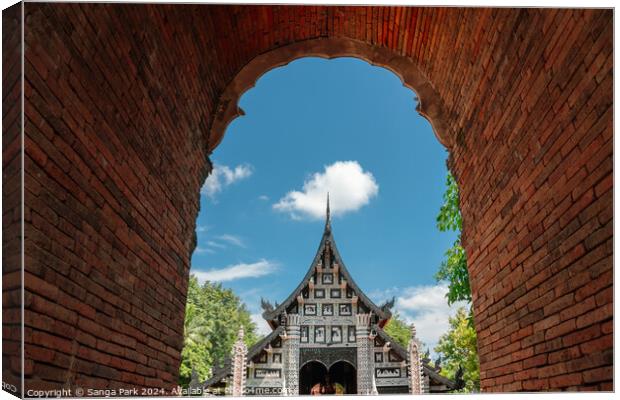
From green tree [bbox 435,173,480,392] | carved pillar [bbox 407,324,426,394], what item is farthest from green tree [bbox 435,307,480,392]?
carved pillar [bbox 407,324,426,394]

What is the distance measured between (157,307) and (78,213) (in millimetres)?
→ 1293

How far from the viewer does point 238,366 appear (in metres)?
12.3

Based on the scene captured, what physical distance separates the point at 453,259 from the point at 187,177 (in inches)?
201

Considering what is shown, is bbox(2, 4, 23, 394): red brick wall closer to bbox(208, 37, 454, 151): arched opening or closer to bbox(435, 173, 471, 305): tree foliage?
bbox(208, 37, 454, 151): arched opening

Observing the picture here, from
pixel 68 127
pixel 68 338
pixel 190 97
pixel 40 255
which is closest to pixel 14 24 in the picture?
pixel 68 127

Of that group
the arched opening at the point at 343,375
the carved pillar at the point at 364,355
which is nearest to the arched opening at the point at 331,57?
the carved pillar at the point at 364,355

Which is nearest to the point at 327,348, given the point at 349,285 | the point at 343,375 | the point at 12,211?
the point at 349,285

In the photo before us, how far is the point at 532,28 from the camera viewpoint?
320cm

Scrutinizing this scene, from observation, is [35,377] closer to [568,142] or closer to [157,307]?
[157,307]

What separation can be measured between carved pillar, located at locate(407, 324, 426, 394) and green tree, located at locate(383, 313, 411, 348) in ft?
1.78

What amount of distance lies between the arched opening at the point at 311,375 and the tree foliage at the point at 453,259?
7136 mm

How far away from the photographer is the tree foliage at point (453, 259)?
24.9 feet

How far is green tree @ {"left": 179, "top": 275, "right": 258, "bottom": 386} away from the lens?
859 centimetres

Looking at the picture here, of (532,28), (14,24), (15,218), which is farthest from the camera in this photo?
(532,28)
